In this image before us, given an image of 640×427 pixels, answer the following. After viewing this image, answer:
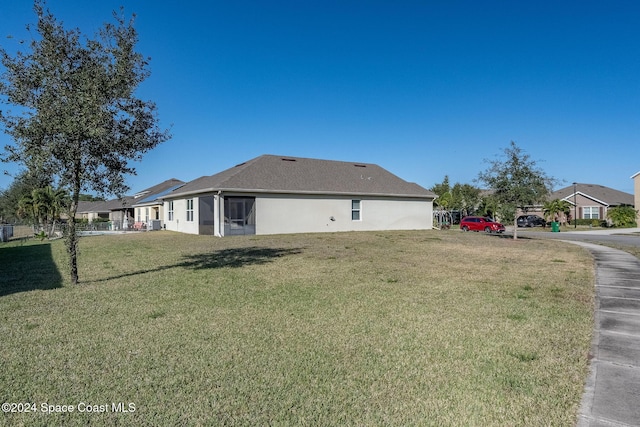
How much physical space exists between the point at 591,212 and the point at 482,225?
25979 millimetres

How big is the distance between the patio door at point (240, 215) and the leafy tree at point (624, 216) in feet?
131

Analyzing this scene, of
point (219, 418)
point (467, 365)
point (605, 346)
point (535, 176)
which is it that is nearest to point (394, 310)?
point (467, 365)

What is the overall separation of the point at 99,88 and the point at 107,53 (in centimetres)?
97

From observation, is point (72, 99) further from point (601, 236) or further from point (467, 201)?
point (467, 201)

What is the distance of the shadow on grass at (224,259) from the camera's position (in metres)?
10.9

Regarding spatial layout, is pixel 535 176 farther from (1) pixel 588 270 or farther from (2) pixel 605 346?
(2) pixel 605 346

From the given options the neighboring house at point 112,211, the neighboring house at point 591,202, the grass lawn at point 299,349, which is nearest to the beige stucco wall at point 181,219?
the neighboring house at point 112,211

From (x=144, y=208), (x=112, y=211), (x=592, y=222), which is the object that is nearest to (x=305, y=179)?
(x=144, y=208)

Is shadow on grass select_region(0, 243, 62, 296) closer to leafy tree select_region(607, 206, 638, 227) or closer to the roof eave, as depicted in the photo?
the roof eave

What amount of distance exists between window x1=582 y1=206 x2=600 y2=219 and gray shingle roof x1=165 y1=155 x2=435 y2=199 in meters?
30.3

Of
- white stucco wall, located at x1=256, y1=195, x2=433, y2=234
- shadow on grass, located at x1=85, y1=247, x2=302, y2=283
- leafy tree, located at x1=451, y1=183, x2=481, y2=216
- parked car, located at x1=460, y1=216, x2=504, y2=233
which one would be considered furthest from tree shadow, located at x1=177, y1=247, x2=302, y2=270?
leafy tree, located at x1=451, y1=183, x2=481, y2=216

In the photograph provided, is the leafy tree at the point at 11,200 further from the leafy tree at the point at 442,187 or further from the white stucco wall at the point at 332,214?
the leafy tree at the point at 442,187

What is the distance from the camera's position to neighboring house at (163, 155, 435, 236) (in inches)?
945

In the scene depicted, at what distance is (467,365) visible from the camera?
405cm
